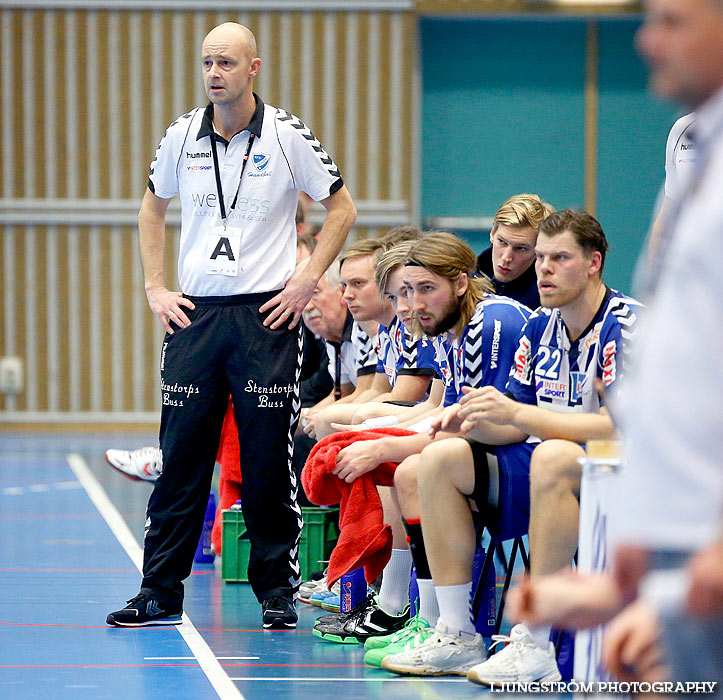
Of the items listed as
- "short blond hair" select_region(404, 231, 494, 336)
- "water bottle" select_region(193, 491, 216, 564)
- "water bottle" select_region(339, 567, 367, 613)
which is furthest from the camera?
"water bottle" select_region(193, 491, 216, 564)

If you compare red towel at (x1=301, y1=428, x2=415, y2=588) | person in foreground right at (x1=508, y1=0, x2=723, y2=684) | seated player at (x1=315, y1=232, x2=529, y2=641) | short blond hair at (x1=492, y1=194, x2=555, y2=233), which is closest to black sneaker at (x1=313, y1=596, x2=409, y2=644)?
seated player at (x1=315, y1=232, x2=529, y2=641)

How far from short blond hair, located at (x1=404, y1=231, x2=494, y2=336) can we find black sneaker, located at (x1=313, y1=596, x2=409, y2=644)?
960 mm

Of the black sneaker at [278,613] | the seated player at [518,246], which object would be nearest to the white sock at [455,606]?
the black sneaker at [278,613]

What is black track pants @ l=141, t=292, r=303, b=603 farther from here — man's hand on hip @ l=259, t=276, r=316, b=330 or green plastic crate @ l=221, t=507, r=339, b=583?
green plastic crate @ l=221, t=507, r=339, b=583

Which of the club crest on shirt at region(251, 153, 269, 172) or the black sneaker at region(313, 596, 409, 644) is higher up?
the club crest on shirt at region(251, 153, 269, 172)

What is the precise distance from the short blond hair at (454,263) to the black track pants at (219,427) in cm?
62

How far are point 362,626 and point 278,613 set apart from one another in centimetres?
30

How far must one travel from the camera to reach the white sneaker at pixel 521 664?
298 centimetres

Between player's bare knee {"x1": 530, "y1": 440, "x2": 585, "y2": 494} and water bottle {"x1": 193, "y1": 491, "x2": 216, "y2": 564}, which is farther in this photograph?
water bottle {"x1": 193, "y1": 491, "x2": 216, "y2": 564}

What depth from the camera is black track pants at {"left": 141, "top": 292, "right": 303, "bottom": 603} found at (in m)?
3.96

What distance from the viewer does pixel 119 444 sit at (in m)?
10.3

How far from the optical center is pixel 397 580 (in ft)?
12.6

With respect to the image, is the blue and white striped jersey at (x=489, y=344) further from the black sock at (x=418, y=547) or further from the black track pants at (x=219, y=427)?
the black track pants at (x=219, y=427)

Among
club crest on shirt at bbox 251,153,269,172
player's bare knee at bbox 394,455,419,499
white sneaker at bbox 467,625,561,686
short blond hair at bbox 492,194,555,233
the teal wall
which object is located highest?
the teal wall
